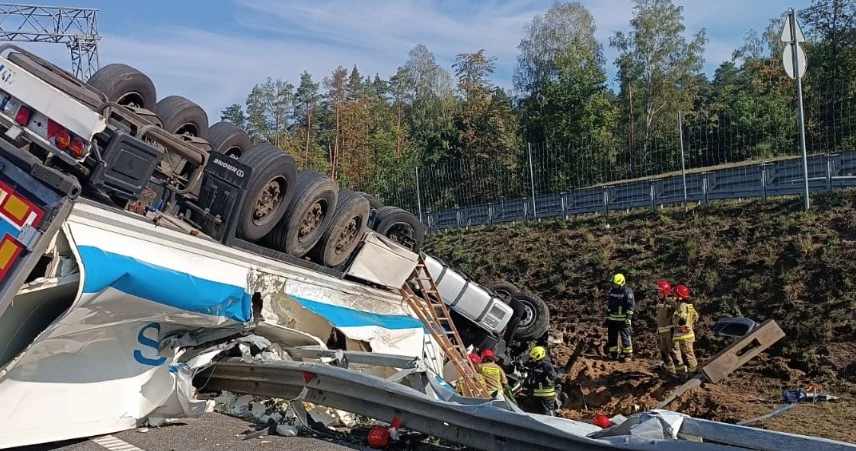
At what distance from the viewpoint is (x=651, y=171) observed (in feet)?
49.0

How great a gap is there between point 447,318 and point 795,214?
239 inches

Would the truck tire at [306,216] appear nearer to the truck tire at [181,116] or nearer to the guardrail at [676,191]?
the truck tire at [181,116]

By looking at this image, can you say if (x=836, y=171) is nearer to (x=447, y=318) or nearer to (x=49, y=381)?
(x=447, y=318)

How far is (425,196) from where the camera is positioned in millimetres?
17750

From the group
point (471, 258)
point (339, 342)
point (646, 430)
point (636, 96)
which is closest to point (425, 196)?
point (471, 258)

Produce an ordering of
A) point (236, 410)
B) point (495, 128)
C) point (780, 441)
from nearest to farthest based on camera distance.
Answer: point (780, 441) → point (236, 410) → point (495, 128)

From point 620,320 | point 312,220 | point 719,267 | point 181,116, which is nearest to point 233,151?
point 181,116

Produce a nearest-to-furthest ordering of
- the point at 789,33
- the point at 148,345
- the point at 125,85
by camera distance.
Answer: the point at 148,345
the point at 125,85
the point at 789,33

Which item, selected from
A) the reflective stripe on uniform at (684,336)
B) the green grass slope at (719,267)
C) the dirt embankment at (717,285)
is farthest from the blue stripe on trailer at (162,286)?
the green grass slope at (719,267)

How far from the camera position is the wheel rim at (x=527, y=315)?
8.90m

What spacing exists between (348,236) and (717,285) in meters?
6.14

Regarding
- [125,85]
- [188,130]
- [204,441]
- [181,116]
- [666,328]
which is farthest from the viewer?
[666,328]

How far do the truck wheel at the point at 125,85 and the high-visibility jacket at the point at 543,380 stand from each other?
13.6 ft

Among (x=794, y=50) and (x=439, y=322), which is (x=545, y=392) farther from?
(x=794, y=50)
